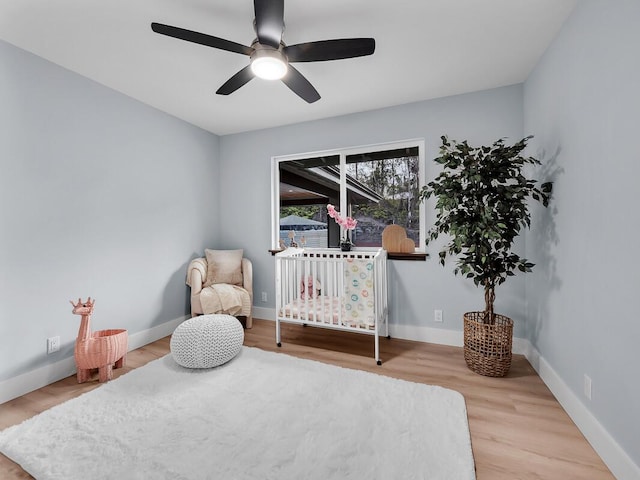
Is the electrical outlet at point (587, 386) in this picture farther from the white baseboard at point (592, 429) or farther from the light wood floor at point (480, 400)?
the light wood floor at point (480, 400)

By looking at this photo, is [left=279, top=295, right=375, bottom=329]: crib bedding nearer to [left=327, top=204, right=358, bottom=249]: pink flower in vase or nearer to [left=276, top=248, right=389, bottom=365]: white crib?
[left=276, top=248, right=389, bottom=365]: white crib

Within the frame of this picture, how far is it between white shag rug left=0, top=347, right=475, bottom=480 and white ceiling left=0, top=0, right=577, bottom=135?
2.32 metres

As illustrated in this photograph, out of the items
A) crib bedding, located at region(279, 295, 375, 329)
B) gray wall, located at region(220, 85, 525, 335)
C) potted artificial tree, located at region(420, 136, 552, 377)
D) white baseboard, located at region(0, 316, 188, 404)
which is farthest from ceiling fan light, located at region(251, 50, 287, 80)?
white baseboard, located at region(0, 316, 188, 404)

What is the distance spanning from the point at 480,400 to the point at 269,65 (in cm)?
245

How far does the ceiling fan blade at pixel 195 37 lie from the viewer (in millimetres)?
1416

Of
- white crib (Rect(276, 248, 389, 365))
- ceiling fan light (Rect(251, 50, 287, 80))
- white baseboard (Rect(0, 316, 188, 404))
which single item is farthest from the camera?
white crib (Rect(276, 248, 389, 365))

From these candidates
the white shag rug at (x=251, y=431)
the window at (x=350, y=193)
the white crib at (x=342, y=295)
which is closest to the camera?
the white shag rug at (x=251, y=431)

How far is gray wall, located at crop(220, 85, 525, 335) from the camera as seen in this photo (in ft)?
8.36

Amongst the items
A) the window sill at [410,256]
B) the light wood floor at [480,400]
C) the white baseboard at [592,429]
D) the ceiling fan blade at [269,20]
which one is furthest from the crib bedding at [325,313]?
the ceiling fan blade at [269,20]

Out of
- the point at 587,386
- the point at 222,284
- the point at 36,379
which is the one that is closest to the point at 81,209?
the point at 36,379

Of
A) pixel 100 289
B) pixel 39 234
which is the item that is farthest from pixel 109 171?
pixel 100 289

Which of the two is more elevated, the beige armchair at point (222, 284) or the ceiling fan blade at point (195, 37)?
the ceiling fan blade at point (195, 37)

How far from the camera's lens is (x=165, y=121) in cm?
302

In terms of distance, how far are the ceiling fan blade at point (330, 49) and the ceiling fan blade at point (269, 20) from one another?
0.42 ft
